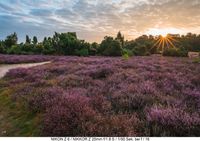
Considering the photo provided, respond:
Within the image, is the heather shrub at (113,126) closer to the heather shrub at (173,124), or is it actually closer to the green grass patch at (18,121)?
the heather shrub at (173,124)

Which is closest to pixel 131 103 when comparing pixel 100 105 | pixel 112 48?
pixel 100 105

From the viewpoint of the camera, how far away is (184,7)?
5.99 meters

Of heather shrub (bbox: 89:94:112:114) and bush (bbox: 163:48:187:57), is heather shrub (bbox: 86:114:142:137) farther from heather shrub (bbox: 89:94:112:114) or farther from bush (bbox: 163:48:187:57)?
bush (bbox: 163:48:187:57)

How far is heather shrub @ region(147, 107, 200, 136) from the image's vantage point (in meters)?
3.60

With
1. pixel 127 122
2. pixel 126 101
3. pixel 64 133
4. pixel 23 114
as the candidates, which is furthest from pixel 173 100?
pixel 23 114

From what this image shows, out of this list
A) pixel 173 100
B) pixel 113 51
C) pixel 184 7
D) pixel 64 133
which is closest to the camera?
pixel 64 133

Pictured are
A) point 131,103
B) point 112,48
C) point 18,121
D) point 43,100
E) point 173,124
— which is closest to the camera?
point 173,124

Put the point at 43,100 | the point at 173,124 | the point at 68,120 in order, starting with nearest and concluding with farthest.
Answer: the point at 173,124 → the point at 68,120 → the point at 43,100

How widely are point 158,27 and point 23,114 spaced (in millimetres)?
4415

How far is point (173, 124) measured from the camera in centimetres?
372

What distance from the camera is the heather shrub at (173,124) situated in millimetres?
3598

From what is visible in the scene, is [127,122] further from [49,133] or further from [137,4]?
[137,4]

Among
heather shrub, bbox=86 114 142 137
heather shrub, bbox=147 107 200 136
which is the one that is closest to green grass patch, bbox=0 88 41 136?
heather shrub, bbox=86 114 142 137

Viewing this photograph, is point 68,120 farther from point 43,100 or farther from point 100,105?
point 43,100
